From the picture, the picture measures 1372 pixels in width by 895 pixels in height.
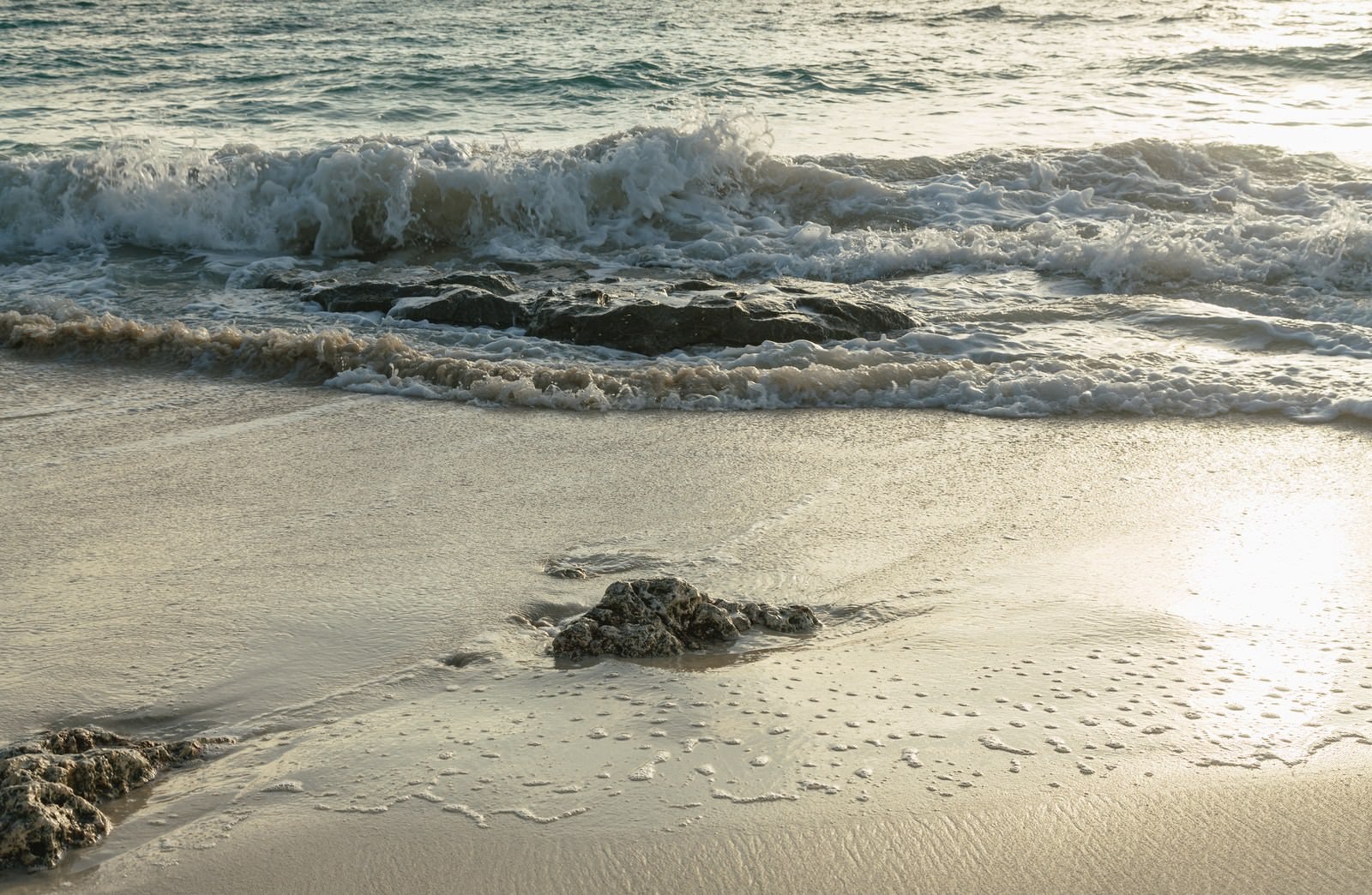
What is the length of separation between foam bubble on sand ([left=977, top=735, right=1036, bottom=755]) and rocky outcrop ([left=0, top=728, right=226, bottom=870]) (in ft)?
5.87

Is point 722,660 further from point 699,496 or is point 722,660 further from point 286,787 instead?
point 699,496

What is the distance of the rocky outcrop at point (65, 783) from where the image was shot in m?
2.32

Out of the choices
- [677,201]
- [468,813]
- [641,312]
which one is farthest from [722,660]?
[677,201]

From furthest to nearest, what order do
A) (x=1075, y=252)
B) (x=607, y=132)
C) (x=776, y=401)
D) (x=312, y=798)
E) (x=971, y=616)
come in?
1. (x=607, y=132)
2. (x=1075, y=252)
3. (x=776, y=401)
4. (x=971, y=616)
5. (x=312, y=798)

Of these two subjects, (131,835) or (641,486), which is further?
(641,486)

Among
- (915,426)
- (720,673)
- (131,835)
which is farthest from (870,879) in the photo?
(915,426)

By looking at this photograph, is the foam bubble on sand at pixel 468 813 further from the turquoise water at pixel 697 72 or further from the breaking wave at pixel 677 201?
the turquoise water at pixel 697 72

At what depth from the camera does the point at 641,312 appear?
733 centimetres

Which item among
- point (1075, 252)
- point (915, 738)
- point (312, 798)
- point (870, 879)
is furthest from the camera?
point (1075, 252)

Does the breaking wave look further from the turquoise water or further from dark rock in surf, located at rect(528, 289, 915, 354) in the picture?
dark rock in surf, located at rect(528, 289, 915, 354)

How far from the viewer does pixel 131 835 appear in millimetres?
2438

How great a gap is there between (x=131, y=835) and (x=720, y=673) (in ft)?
4.56

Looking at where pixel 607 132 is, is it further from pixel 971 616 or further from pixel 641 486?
pixel 971 616

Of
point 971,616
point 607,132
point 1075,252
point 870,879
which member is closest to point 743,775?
point 870,879
